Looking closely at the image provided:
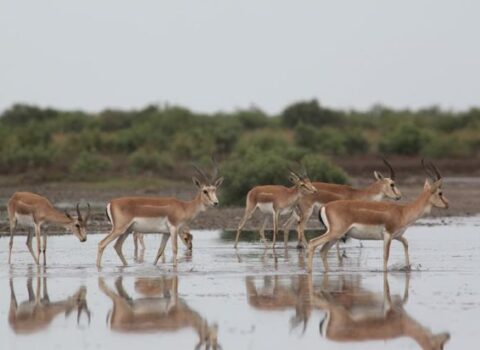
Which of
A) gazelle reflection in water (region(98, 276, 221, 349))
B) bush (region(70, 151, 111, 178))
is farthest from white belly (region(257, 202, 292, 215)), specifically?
bush (region(70, 151, 111, 178))

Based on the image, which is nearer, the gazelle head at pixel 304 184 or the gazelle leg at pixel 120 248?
the gazelle leg at pixel 120 248

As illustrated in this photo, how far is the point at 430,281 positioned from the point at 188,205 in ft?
14.8

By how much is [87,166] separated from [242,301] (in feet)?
94.1

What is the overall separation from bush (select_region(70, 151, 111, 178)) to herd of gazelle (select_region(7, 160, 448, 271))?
2041 centimetres

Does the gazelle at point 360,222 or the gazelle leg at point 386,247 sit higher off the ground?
the gazelle at point 360,222

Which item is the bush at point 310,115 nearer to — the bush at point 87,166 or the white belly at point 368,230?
the bush at point 87,166

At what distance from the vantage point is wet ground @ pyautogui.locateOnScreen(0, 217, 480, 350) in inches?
455

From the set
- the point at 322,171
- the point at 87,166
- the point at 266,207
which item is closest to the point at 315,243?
the point at 266,207

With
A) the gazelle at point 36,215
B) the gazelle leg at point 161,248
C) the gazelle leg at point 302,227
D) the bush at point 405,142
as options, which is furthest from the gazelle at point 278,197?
the bush at point 405,142

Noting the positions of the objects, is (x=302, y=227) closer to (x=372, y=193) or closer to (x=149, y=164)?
(x=372, y=193)

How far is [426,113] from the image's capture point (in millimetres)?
81938

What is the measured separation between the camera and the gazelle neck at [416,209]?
680 inches

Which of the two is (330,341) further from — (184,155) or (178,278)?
(184,155)

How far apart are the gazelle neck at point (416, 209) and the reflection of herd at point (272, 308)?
Answer: 1.06m
